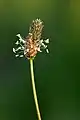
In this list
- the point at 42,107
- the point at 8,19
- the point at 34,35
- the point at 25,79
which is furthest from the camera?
the point at 8,19

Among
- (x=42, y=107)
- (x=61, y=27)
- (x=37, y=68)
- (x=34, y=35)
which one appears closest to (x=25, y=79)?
(x=37, y=68)

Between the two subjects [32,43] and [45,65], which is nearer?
[32,43]

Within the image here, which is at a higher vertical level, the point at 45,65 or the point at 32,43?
the point at 45,65

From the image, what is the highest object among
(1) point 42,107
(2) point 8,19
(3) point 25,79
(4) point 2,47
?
(2) point 8,19

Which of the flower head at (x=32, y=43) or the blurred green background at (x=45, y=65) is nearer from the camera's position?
the flower head at (x=32, y=43)

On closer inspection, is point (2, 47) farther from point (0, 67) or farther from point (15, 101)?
point (15, 101)

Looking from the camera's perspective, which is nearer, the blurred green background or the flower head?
the flower head

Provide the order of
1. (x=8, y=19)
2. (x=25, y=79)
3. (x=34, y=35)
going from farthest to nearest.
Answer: (x=8, y=19), (x=25, y=79), (x=34, y=35)

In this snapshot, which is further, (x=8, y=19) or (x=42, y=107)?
(x=8, y=19)
